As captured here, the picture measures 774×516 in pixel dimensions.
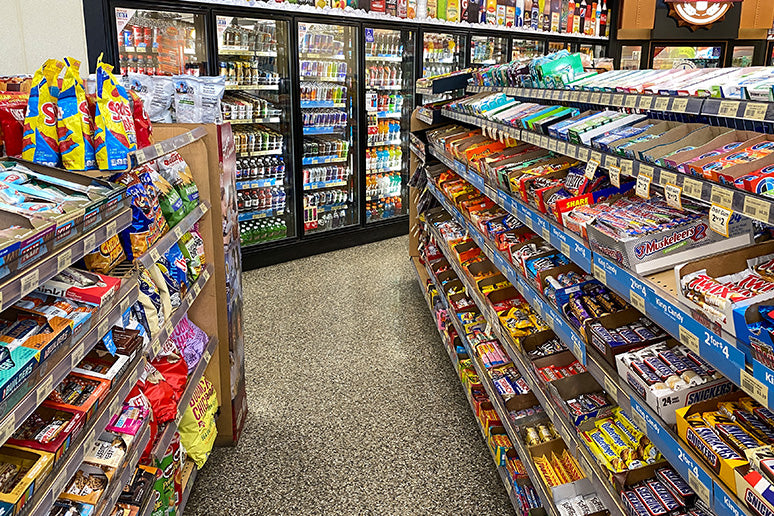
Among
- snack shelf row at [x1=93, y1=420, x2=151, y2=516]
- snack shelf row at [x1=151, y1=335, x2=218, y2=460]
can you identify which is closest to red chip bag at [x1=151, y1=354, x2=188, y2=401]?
snack shelf row at [x1=151, y1=335, x2=218, y2=460]

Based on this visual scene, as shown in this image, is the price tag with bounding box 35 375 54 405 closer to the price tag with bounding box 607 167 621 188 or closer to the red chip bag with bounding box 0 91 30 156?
the red chip bag with bounding box 0 91 30 156

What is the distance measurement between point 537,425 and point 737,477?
1247mm

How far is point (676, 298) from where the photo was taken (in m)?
1.49

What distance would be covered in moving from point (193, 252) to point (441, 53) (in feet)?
16.9

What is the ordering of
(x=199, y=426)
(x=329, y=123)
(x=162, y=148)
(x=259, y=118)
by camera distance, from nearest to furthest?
(x=162, y=148), (x=199, y=426), (x=259, y=118), (x=329, y=123)

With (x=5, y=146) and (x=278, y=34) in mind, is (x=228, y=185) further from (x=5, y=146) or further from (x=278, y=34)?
(x=278, y=34)

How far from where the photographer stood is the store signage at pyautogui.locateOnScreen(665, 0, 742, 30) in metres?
7.88

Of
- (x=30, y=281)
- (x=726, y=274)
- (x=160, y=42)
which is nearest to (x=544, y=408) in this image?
(x=726, y=274)

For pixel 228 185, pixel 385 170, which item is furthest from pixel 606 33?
pixel 228 185

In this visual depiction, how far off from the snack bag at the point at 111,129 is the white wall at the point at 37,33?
9.82ft

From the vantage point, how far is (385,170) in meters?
7.00

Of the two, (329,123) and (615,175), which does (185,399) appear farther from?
(329,123)

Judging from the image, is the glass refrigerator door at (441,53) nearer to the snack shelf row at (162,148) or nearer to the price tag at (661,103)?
the snack shelf row at (162,148)

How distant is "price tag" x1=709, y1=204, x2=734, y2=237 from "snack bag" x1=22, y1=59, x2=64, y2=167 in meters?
1.75
